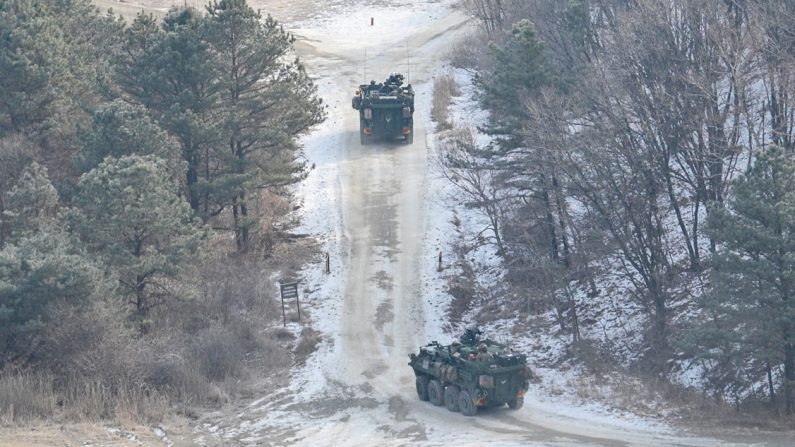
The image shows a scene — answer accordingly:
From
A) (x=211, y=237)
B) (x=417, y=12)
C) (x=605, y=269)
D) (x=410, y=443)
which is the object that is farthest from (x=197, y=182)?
(x=417, y=12)

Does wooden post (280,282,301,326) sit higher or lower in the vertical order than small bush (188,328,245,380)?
higher

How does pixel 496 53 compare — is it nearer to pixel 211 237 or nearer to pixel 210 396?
pixel 211 237

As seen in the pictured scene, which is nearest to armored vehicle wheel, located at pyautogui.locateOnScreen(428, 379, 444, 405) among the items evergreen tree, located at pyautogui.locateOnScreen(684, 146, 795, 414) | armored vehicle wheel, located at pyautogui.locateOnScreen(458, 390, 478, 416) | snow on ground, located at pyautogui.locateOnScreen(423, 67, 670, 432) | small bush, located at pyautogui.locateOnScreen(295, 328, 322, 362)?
armored vehicle wheel, located at pyautogui.locateOnScreen(458, 390, 478, 416)

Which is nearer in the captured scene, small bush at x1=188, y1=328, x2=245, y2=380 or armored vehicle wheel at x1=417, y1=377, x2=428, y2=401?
armored vehicle wheel at x1=417, y1=377, x2=428, y2=401

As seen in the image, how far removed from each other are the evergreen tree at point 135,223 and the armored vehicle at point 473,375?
9.86 m

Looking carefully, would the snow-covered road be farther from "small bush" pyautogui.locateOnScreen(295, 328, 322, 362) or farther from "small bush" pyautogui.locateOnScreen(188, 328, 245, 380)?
"small bush" pyautogui.locateOnScreen(188, 328, 245, 380)

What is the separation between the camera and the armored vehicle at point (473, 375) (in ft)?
95.6

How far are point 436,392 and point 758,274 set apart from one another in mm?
9299

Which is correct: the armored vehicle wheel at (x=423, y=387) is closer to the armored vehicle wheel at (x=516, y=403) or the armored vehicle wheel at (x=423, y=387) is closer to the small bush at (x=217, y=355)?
the armored vehicle wheel at (x=516, y=403)

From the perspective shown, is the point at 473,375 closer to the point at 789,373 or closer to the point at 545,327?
the point at 789,373

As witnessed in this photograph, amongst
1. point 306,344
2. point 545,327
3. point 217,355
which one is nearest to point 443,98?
point 545,327

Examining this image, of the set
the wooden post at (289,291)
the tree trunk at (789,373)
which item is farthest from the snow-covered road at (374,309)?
the tree trunk at (789,373)

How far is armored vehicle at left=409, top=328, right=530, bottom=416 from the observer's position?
95.6ft

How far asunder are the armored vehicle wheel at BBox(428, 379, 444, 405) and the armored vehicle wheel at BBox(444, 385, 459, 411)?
291 mm
